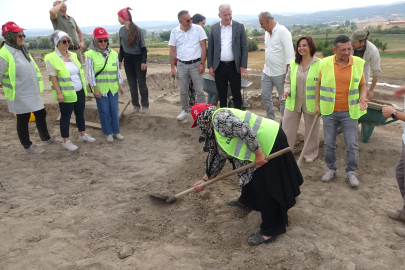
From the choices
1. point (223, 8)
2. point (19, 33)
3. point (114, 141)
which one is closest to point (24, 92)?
point (19, 33)

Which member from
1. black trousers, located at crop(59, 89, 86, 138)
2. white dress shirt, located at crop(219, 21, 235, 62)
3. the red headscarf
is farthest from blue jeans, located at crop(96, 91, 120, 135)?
white dress shirt, located at crop(219, 21, 235, 62)

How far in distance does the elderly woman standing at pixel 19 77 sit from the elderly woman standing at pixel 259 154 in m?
3.14

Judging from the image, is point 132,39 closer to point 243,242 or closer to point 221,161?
point 221,161

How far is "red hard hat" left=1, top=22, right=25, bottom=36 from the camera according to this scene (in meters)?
4.31

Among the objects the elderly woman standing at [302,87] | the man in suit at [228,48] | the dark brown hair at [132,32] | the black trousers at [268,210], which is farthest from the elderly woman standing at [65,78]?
the black trousers at [268,210]

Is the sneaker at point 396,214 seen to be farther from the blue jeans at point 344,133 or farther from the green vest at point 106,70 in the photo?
the green vest at point 106,70

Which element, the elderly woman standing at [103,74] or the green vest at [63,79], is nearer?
the green vest at [63,79]

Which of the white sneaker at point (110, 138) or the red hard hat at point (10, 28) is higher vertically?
the red hard hat at point (10, 28)

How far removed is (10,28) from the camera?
171 inches

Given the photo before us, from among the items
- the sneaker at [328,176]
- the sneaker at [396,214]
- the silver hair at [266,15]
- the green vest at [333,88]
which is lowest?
the sneaker at [396,214]

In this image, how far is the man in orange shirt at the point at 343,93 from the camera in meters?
3.58

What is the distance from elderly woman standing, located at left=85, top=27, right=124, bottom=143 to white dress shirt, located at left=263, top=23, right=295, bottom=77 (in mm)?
2372

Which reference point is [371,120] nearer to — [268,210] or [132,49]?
[268,210]

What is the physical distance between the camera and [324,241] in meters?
2.99
